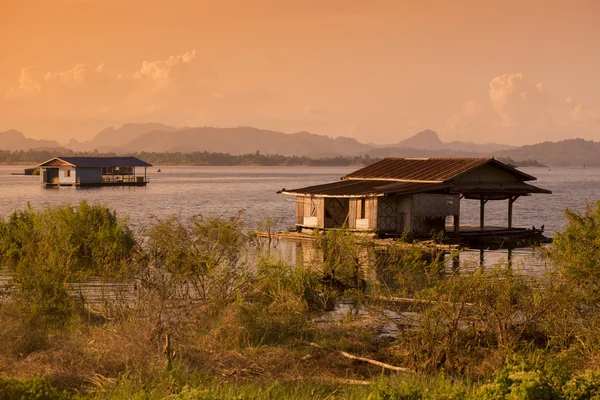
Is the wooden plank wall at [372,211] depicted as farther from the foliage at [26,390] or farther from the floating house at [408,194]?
the foliage at [26,390]

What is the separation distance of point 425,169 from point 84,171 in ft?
207

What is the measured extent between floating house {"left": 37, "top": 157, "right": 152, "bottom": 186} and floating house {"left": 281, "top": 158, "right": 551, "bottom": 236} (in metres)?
58.6

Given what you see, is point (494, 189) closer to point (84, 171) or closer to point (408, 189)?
point (408, 189)

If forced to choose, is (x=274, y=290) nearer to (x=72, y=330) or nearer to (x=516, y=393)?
(x=72, y=330)

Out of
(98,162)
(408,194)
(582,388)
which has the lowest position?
(582,388)

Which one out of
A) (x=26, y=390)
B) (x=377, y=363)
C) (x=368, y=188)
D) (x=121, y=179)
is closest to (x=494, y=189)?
(x=368, y=188)

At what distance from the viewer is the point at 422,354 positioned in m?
13.4

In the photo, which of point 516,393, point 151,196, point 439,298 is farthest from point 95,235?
point 151,196

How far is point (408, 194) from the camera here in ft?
113

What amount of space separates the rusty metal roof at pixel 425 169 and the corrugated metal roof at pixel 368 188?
429mm

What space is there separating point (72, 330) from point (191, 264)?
2784mm

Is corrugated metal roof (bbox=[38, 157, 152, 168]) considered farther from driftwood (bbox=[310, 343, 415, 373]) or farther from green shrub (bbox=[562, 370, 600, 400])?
green shrub (bbox=[562, 370, 600, 400])

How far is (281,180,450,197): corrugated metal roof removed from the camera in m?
34.3

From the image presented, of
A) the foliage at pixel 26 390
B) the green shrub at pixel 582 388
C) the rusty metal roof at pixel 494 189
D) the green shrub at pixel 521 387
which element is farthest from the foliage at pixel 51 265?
the rusty metal roof at pixel 494 189
